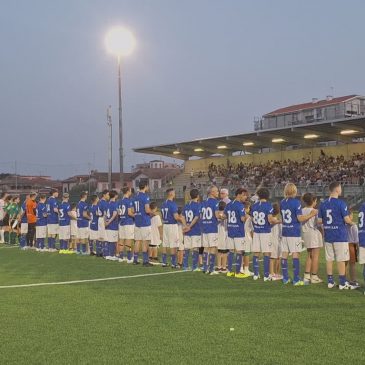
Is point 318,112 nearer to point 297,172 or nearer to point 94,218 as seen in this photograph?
point 297,172

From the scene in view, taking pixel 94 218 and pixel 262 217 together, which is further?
pixel 94 218

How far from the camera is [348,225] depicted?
1027cm

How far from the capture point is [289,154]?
152ft

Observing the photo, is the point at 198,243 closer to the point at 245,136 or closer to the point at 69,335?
the point at 69,335

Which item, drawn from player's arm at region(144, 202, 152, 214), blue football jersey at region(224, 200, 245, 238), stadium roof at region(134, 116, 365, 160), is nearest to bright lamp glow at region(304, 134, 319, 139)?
stadium roof at region(134, 116, 365, 160)

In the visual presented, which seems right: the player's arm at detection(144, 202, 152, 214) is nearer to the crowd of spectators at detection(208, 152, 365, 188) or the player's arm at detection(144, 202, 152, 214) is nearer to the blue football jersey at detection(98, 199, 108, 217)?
the blue football jersey at detection(98, 199, 108, 217)

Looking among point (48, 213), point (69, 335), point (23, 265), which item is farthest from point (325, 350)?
point (48, 213)

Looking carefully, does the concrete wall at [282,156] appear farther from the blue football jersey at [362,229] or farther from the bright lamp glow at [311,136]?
the blue football jersey at [362,229]

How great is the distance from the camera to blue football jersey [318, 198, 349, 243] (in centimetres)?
998

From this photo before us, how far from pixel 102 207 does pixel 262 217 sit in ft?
21.6

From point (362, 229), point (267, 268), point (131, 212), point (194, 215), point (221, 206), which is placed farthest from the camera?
point (131, 212)

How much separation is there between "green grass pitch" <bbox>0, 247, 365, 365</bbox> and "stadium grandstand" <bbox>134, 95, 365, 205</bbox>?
23.8 m

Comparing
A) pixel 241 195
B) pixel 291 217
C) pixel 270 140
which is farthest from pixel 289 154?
pixel 291 217

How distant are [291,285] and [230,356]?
15.8 feet
